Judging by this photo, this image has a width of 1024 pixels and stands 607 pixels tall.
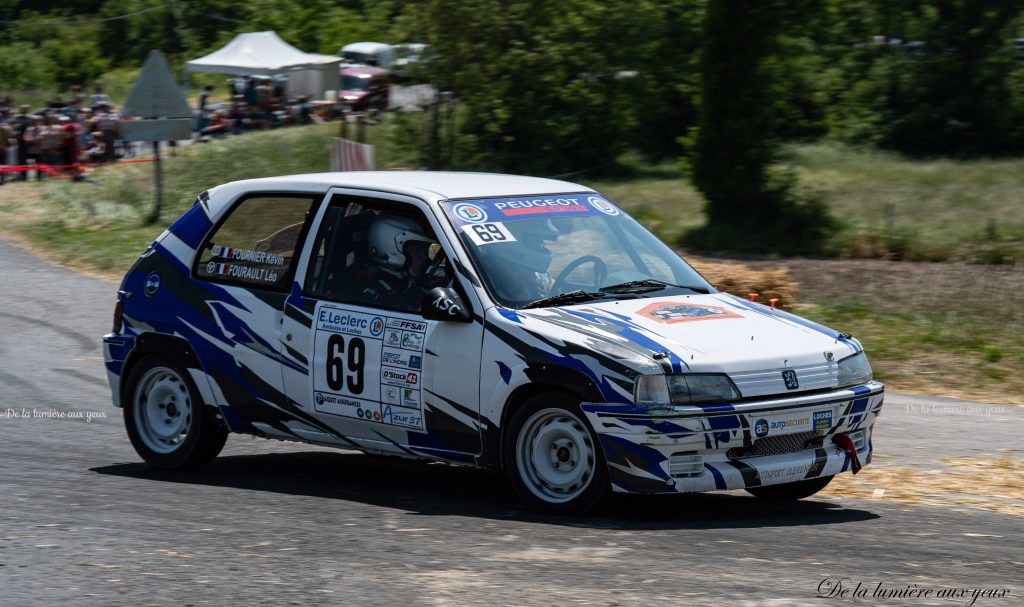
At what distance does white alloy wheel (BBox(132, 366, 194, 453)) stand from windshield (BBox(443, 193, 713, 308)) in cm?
213

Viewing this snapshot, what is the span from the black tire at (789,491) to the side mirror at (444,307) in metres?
1.83

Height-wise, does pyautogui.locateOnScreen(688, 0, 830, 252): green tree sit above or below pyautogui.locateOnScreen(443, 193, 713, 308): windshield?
above

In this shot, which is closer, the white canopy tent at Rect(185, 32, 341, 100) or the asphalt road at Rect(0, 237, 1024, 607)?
the asphalt road at Rect(0, 237, 1024, 607)

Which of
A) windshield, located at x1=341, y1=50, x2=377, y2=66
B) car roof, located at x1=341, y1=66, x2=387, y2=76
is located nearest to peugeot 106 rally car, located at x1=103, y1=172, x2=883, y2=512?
Answer: car roof, located at x1=341, y1=66, x2=387, y2=76

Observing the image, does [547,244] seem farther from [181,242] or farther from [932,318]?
[932,318]

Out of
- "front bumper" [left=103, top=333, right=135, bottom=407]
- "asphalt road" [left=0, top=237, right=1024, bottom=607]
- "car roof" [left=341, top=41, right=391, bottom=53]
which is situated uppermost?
"car roof" [left=341, top=41, right=391, bottom=53]

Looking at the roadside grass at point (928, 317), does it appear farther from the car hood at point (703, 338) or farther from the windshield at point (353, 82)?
the windshield at point (353, 82)

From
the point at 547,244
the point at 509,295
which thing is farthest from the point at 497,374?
the point at 547,244

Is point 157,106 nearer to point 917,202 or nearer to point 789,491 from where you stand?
point 917,202

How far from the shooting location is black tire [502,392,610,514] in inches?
259

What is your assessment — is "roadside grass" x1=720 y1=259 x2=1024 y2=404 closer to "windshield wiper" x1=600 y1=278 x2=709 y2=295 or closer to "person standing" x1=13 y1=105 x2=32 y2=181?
"windshield wiper" x1=600 y1=278 x2=709 y2=295

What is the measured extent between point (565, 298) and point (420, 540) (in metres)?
1.48

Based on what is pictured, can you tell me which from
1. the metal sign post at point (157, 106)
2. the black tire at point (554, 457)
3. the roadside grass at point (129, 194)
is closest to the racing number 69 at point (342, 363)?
the black tire at point (554, 457)

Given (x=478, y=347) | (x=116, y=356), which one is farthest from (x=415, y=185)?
(x=116, y=356)
